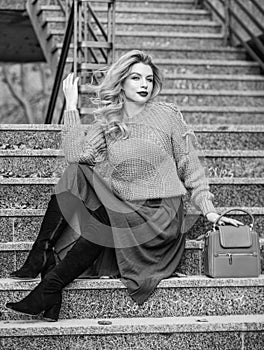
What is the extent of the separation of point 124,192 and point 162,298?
1.88 feet

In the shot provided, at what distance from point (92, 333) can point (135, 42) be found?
409cm

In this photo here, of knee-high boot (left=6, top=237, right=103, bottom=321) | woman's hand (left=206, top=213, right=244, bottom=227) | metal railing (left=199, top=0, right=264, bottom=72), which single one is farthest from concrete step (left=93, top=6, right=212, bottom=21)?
knee-high boot (left=6, top=237, right=103, bottom=321)

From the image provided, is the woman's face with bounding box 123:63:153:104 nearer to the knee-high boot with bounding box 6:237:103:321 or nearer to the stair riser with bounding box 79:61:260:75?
the knee-high boot with bounding box 6:237:103:321

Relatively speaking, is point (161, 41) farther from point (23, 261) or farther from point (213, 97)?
point (23, 261)

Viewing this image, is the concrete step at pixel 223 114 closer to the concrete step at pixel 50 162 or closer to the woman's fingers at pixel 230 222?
the concrete step at pixel 50 162

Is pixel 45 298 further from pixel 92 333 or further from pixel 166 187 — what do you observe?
pixel 166 187

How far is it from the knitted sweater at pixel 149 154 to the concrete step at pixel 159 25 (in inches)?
122

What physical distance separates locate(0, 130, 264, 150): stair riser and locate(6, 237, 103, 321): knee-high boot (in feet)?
4.58

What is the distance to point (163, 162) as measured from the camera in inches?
173

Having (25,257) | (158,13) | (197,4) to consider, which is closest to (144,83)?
(25,257)

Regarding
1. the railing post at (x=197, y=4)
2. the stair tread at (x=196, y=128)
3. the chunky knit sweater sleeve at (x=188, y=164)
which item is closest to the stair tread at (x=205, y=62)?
the railing post at (x=197, y=4)

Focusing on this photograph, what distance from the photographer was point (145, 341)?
3.77 meters

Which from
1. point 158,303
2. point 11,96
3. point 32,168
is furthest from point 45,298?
point 11,96

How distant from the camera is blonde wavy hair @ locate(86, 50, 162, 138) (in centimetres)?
448
